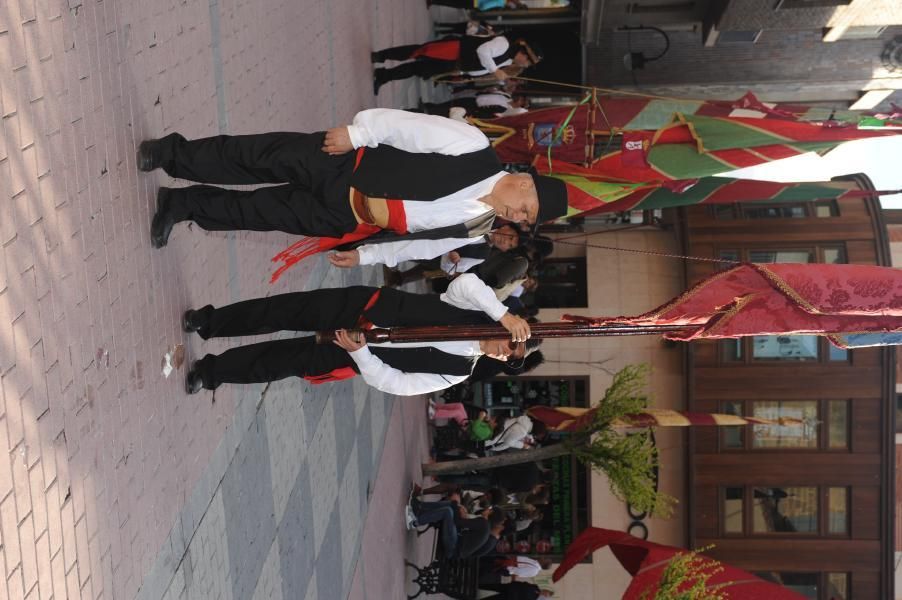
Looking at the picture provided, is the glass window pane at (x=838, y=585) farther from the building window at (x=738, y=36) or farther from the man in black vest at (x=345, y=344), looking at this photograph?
the man in black vest at (x=345, y=344)

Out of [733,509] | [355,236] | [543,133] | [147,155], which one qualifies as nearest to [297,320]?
[355,236]

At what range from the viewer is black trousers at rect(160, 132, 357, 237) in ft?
18.7

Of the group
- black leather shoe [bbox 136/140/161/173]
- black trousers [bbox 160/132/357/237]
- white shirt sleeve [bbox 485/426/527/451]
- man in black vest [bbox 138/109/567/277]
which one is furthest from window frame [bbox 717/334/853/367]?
black leather shoe [bbox 136/140/161/173]

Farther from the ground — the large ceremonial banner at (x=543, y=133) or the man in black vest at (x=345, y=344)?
the large ceremonial banner at (x=543, y=133)

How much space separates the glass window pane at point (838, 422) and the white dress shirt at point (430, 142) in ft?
41.0

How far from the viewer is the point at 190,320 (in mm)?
6430

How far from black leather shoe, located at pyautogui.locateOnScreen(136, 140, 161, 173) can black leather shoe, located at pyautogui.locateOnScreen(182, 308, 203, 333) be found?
1134 millimetres

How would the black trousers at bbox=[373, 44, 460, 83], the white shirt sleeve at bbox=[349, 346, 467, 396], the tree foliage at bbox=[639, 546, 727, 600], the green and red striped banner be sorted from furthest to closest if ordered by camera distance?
the black trousers at bbox=[373, 44, 460, 83]
the green and red striped banner
the tree foliage at bbox=[639, 546, 727, 600]
the white shirt sleeve at bbox=[349, 346, 467, 396]

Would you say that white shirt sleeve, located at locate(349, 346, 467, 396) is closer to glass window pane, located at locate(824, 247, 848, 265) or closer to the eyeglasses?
the eyeglasses

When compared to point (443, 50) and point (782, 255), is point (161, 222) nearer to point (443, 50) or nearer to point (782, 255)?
point (443, 50)

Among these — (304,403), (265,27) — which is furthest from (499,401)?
(265,27)

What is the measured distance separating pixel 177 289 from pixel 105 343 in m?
1.21

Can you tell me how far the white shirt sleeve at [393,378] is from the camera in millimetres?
6445

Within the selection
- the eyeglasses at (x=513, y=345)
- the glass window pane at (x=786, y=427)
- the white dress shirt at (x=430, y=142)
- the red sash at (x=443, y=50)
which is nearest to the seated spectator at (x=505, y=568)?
the glass window pane at (x=786, y=427)
